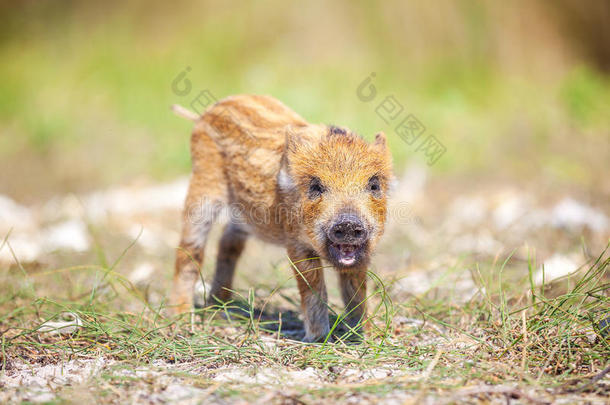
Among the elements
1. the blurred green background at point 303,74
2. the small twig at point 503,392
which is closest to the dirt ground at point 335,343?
the small twig at point 503,392

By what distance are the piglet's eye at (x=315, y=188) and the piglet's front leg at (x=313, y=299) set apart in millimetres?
421

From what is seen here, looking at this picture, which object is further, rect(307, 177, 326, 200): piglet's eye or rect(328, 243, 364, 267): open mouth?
rect(307, 177, 326, 200): piglet's eye

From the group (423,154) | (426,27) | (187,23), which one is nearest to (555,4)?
(426,27)

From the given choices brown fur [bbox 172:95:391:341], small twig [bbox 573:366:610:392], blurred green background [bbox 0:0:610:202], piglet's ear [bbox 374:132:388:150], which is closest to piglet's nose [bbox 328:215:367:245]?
brown fur [bbox 172:95:391:341]

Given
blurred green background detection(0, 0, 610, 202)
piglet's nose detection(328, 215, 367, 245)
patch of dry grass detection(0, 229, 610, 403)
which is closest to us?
patch of dry grass detection(0, 229, 610, 403)

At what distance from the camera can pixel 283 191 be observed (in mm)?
3885

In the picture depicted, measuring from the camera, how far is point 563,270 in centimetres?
461

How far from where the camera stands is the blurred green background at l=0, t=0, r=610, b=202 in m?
9.16

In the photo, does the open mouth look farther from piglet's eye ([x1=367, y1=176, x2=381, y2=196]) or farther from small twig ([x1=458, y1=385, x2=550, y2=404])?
small twig ([x1=458, y1=385, x2=550, y2=404])

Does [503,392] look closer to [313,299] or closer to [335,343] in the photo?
[335,343]

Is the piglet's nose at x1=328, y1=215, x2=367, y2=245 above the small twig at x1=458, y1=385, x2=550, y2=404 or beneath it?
above

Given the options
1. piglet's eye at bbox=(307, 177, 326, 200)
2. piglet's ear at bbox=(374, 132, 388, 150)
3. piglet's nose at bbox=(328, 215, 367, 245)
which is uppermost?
piglet's ear at bbox=(374, 132, 388, 150)

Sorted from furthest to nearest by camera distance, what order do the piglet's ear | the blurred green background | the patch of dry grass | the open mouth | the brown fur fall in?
the blurred green background < the piglet's ear < the brown fur < the open mouth < the patch of dry grass

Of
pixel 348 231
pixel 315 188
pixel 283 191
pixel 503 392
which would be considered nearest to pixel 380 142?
pixel 315 188
